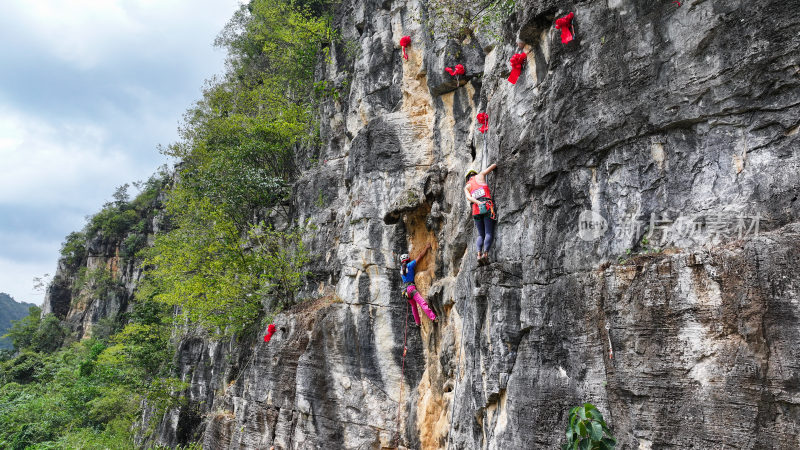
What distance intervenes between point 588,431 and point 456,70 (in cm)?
876

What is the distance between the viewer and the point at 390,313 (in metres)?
11.8

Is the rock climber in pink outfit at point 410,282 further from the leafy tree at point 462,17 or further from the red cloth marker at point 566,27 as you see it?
the red cloth marker at point 566,27

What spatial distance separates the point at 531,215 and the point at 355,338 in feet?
20.8

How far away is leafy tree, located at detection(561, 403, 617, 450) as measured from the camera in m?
4.36

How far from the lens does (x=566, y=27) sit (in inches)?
268

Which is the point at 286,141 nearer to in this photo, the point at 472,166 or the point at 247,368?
the point at 247,368

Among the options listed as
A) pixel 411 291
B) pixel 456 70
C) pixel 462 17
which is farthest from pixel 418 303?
pixel 462 17

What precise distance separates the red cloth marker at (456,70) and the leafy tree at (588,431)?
8.56m

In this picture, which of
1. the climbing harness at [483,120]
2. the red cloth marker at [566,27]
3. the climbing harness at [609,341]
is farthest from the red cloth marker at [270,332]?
the red cloth marker at [566,27]

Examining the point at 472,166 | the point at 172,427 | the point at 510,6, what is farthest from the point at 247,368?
the point at 510,6

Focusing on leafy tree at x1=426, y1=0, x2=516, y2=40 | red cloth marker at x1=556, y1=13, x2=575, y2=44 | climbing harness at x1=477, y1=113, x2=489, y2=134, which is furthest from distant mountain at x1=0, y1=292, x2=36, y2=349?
red cloth marker at x1=556, y1=13, x2=575, y2=44

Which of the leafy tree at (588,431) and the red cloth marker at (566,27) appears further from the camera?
the red cloth marker at (566,27)

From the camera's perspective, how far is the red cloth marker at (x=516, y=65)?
752 centimetres

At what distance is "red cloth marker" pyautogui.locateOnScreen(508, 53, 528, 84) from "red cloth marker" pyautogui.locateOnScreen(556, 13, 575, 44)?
2.59 feet
